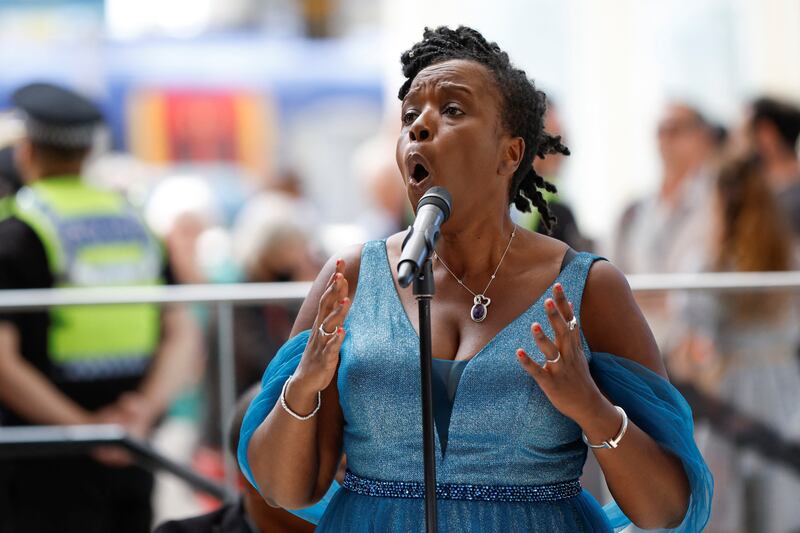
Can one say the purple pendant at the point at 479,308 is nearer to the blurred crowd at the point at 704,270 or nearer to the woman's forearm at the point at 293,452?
the woman's forearm at the point at 293,452

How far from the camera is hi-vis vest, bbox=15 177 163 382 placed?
14.6 ft

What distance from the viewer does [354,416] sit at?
2.17m

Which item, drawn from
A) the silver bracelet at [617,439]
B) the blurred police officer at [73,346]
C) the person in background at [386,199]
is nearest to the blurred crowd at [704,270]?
the blurred police officer at [73,346]

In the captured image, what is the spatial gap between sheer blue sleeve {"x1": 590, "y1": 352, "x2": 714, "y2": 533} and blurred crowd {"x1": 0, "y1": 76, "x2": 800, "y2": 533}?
1615mm

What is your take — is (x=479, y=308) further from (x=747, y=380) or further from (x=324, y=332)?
(x=747, y=380)

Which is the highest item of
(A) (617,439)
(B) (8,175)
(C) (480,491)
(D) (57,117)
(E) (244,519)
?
(D) (57,117)

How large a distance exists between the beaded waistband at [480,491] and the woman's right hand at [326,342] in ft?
0.71

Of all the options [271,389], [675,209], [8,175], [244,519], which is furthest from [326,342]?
[675,209]

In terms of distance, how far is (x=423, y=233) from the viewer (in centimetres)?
186

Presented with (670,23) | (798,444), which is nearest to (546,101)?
(798,444)

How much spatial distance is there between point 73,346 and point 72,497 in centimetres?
52

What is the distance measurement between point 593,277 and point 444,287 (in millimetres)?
261

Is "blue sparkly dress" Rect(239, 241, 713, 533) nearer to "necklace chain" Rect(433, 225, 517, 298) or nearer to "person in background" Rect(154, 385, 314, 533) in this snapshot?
"necklace chain" Rect(433, 225, 517, 298)

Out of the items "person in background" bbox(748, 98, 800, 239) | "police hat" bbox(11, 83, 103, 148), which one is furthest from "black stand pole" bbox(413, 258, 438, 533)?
"person in background" bbox(748, 98, 800, 239)
